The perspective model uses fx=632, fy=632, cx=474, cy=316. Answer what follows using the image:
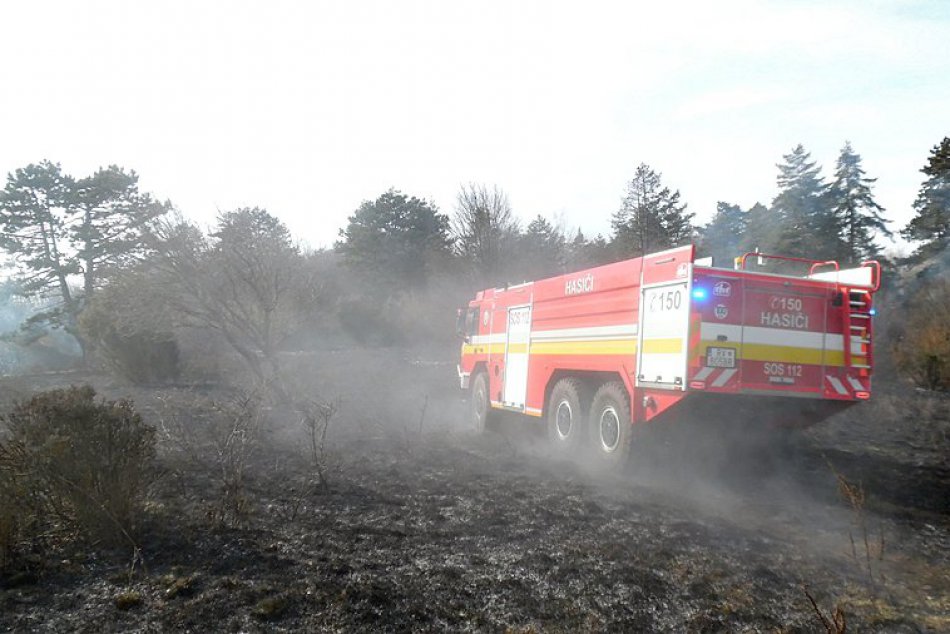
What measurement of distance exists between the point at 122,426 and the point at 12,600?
158 cm

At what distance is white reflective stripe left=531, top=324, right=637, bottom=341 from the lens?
7850mm

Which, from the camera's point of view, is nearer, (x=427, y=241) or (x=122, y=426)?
(x=122, y=426)

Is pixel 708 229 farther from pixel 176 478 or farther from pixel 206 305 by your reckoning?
pixel 176 478

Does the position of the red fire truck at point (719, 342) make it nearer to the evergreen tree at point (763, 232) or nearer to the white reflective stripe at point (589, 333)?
the white reflective stripe at point (589, 333)

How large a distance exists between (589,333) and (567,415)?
139 centimetres

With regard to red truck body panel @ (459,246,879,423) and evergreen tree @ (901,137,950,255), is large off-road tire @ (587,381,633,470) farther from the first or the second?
evergreen tree @ (901,137,950,255)

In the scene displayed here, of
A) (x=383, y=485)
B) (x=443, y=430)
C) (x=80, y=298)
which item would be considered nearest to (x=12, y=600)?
(x=383, y=485)

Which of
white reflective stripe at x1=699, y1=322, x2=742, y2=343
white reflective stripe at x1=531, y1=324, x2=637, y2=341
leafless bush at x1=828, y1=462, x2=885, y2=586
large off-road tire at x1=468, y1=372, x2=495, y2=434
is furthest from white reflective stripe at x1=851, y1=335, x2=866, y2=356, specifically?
large off-road tire at x1=468, y1=372, x2=495, y2=434

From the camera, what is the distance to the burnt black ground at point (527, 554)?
12.2 feet

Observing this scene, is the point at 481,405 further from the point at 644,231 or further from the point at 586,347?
the point at 644,231

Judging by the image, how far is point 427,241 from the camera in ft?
122

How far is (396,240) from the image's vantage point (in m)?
37.4

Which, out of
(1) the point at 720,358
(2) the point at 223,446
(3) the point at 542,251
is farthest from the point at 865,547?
(3) the point at 542,251

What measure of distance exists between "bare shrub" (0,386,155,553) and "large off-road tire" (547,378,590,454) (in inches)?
220
